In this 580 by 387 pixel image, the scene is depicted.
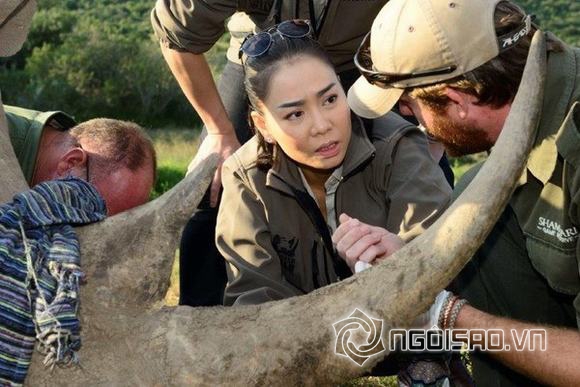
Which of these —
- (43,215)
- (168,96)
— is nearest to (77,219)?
(43,215)

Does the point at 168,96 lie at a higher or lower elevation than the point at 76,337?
lower

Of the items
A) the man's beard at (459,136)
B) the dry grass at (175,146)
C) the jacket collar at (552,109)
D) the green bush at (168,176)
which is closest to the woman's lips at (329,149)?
the man's beard at (459,136)

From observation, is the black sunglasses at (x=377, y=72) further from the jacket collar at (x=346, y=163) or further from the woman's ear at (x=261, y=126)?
the woman's ear at (x=261, y=126)

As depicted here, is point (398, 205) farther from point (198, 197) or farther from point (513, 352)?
point (198, 197)

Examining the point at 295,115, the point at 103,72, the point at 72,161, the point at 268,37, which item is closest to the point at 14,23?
the point at 72,161

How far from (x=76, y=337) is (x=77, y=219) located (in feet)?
1.52

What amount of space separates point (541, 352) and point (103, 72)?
47623mm

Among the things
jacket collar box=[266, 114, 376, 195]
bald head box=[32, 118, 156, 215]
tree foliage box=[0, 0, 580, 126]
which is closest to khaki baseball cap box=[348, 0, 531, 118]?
jacket collar box=[266, 114, 376, 195]

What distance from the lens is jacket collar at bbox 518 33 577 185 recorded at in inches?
163

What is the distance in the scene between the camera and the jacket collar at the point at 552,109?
13.6 feet

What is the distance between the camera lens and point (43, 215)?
336 cm

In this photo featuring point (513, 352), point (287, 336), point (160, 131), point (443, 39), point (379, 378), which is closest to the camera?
point (287, 336)

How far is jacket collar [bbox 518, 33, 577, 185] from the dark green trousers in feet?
2.38

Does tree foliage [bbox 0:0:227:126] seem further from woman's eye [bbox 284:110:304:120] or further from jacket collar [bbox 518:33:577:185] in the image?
jacket collar [bbox 518:33:577:185]
